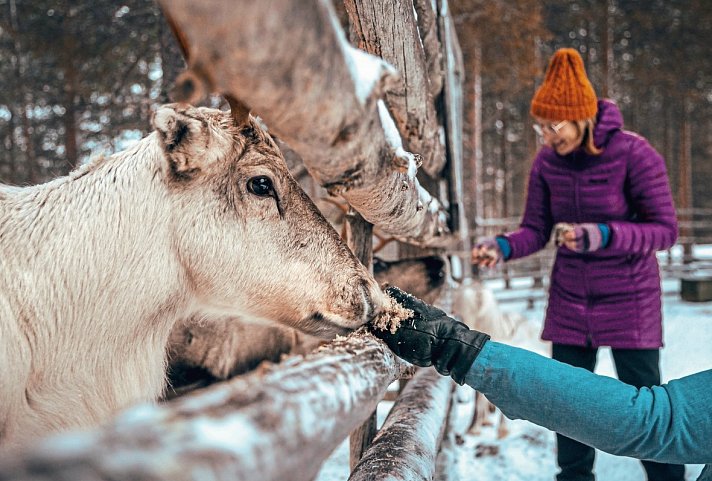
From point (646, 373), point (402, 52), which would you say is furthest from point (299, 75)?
point (646, 373)

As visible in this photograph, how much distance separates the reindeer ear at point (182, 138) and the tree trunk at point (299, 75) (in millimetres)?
652

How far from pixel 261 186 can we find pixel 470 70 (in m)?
11.3

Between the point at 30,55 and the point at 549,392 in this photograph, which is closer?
the point at 549,392

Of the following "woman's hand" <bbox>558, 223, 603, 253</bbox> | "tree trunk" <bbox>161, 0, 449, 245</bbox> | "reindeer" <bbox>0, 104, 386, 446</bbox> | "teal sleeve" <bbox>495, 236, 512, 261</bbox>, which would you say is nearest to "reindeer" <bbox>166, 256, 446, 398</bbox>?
"teal sleeve" <bbox>495, 236, 512, 261</bbox>

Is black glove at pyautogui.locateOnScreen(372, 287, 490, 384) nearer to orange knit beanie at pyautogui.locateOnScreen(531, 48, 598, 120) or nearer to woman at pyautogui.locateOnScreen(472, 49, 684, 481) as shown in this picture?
woman at pyautogui.locateOnScreen(472, 49, 684, 481)

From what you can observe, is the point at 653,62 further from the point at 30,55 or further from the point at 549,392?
the point at 549,392

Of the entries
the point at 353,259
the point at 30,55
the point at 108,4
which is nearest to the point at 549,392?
the point at 353,259

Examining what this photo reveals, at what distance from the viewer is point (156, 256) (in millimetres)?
1857

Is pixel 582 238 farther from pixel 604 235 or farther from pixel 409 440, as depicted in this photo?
pixel 409 440

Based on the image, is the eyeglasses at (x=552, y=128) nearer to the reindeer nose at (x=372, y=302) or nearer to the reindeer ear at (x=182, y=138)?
the reindeer nose at (x=372, y=302)

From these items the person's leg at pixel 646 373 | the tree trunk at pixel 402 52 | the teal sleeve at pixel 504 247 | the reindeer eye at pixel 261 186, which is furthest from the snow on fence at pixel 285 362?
the person's leg at pixel 646 373

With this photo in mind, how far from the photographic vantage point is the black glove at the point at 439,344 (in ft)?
5.42

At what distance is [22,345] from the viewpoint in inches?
65.0

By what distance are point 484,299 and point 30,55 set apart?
911 centimetres
